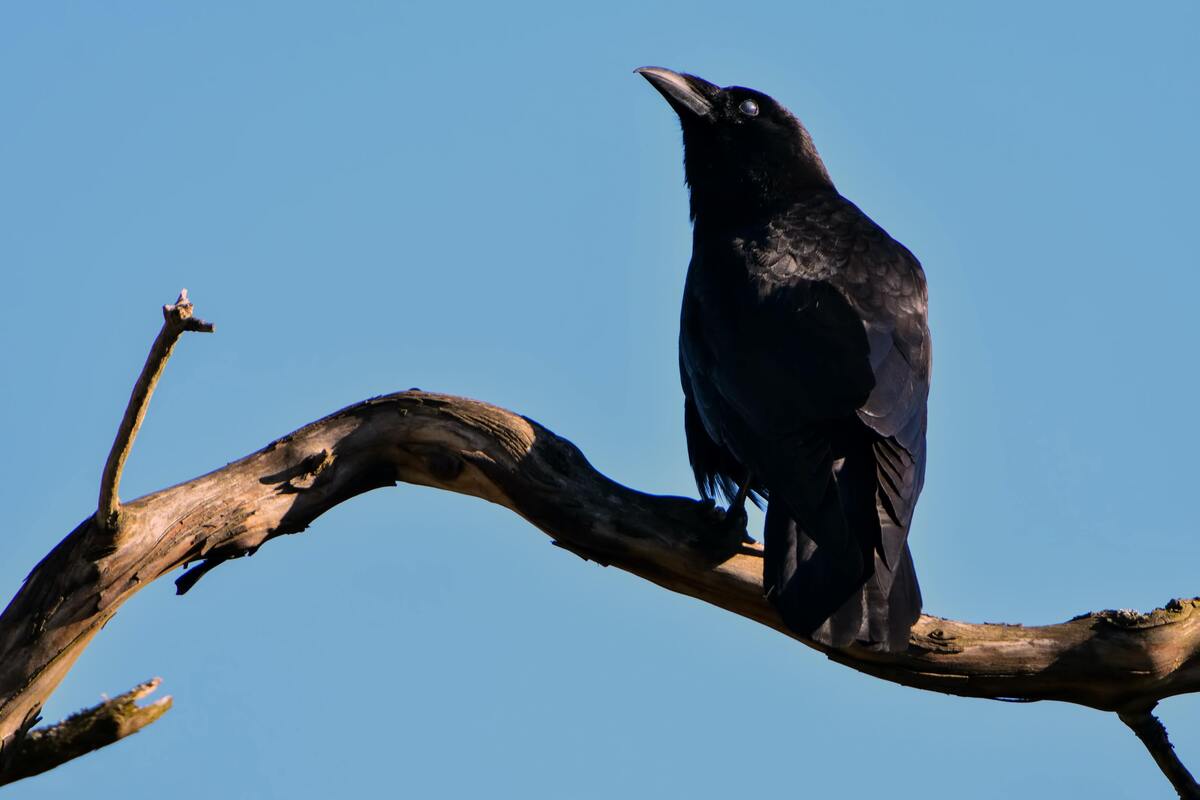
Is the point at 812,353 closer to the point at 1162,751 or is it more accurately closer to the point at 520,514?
the point at 520,514

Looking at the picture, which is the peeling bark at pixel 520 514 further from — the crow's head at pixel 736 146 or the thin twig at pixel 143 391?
the crow's head at pixel 736 146

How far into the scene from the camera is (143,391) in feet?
11.2

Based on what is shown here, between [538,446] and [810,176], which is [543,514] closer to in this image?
[538,446]

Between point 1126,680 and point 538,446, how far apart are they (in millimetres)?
1997

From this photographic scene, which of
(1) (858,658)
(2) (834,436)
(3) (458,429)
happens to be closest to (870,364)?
(2) (834,436)

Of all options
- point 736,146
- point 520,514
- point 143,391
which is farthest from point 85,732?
point 736,146

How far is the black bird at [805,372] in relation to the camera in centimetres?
443

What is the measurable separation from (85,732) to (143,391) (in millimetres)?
822

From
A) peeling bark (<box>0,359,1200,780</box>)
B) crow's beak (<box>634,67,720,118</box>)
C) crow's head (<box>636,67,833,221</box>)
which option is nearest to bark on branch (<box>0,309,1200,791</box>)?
peeling bark (<box>0,359,1200,780</box>)

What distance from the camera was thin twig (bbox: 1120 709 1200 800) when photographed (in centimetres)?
436

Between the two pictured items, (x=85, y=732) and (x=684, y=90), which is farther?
(x=684, y=90)

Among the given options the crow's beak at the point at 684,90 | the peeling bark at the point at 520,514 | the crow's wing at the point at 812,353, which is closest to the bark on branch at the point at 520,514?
the peeling bark at the point at 520,514

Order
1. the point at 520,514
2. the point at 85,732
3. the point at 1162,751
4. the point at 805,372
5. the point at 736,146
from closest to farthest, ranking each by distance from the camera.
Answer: the point at 85,732, the point at 1162,751, the point at 520,514, the point at 805,372, the point at 736,146

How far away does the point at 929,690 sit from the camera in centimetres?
452
